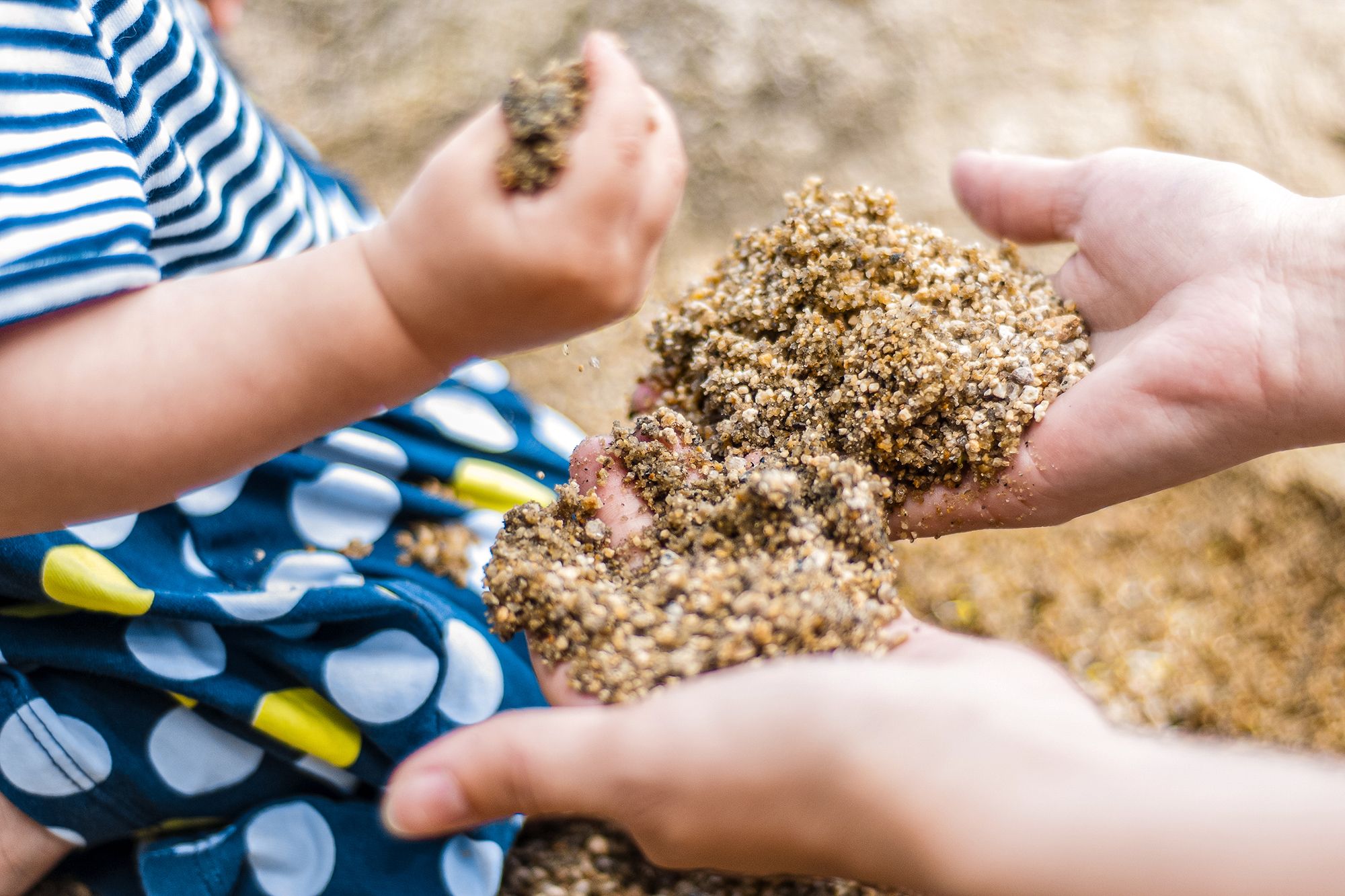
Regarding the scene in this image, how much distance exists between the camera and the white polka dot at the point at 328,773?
93cm

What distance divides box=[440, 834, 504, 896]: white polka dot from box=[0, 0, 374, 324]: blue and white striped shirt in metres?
0.62

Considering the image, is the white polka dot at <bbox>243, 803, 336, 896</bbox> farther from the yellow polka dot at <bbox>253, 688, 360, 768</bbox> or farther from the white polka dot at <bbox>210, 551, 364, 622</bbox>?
the white polka dot at <bbox>210, 551, 364, 622</bbox>

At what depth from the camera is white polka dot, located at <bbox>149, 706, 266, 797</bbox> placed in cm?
91

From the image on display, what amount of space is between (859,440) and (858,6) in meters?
1.25

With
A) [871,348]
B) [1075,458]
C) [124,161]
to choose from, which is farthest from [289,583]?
[1075,458]

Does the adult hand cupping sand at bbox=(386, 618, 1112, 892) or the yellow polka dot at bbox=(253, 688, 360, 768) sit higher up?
the adult hand cupping sand at bbox=(386, 618, 1112, 892)

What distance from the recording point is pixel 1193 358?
2.96ft

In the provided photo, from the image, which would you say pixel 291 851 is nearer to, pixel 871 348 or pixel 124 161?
pixel 124 161

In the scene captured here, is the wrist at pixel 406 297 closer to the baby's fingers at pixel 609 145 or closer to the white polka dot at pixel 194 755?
the baby's fingers at pixel 609 145

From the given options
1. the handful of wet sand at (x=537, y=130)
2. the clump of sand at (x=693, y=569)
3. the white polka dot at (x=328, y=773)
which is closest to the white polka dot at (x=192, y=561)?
the white polka dot at (x=328, y=773)

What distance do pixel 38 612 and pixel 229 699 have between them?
0.74 ft

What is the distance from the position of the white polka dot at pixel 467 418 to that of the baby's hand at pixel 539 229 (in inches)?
20.1

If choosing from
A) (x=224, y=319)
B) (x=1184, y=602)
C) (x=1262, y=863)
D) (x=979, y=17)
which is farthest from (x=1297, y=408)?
(x=979, y=17)

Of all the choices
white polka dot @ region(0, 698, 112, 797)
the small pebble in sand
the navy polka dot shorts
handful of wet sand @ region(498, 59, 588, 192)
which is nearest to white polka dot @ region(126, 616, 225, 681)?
the navy polka dot shorts
